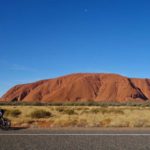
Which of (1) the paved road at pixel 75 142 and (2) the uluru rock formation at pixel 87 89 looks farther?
(2) the uluru rock formation at pixel 87 89

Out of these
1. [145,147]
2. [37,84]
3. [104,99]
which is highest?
[37,84]

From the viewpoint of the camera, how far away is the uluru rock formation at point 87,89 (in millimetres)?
120000

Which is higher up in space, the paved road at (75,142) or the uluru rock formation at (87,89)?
the uluru rock formation at (87,89)

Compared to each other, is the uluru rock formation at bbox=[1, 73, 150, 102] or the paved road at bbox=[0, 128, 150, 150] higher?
the uluru rock formation at bbox=[1, 73, 150, 102]

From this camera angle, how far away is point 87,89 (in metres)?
120

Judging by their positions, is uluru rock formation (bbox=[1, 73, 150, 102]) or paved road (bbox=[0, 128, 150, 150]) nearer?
paved road (bbox=[0, 128, 150, 150])

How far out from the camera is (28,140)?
9.95 m

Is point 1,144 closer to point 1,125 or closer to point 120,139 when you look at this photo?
point 120,139

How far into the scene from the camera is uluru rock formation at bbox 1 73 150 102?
120m

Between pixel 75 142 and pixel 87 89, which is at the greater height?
pixel 87 89

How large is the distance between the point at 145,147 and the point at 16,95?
13282cm

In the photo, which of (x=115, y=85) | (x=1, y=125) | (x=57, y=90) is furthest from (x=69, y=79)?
(x=1, y=125)

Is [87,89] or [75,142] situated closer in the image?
[75,142]

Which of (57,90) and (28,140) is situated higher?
(57,90)
